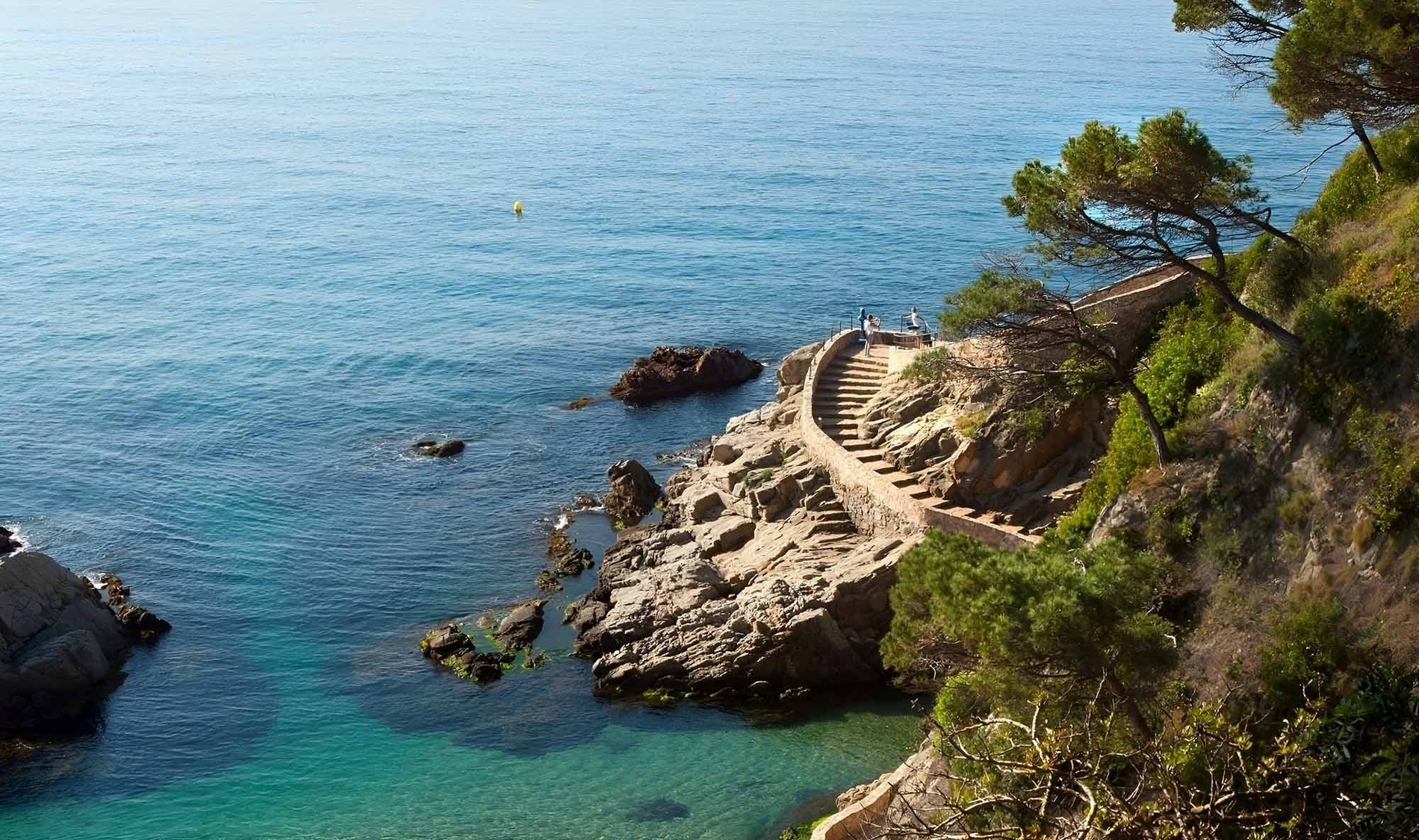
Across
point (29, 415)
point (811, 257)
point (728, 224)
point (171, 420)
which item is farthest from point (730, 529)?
point (728, 224)

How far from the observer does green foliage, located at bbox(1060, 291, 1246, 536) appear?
3466cm

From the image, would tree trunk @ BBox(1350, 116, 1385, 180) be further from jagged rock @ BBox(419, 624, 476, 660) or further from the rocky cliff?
jagged rock @ BBox(419, 624, 476, 660)

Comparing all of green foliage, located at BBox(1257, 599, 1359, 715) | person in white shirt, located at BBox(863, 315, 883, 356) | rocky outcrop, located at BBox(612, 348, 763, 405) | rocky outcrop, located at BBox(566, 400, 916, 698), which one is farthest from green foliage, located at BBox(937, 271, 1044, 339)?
rocky outcrop, located at BBox(612, 348, 763, 405)

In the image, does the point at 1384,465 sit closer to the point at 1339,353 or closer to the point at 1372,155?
the point at 1339,353

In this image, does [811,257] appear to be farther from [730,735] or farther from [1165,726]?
[1165,726]

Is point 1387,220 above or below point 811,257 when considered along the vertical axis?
above

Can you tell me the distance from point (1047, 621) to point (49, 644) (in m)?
34.9

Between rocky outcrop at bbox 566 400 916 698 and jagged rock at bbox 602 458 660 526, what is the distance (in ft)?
6.76

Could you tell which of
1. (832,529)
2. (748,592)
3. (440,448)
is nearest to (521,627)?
(748,592)

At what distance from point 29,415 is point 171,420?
24.7 ft

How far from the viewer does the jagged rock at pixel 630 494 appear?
56.0m

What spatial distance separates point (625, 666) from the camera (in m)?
43.1

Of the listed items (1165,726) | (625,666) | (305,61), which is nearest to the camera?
(1165,726)

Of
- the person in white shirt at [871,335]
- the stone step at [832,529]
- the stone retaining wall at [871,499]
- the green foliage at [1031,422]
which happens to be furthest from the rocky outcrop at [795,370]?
the green foliage at [1031,422]
